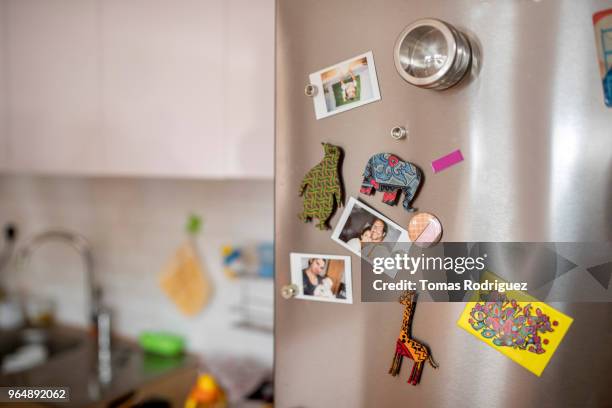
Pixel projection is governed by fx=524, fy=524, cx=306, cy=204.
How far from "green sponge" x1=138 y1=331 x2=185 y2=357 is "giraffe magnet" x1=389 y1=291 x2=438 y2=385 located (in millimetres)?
1213

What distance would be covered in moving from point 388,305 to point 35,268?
1.97m

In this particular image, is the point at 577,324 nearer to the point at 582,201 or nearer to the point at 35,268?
the point at 582,201

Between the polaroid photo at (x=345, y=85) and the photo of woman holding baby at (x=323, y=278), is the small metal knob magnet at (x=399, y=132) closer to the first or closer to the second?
the polaroid photo at (x=345, y=85)

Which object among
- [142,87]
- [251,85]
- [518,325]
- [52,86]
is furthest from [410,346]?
[52,86]

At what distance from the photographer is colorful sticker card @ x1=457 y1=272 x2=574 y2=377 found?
66cm

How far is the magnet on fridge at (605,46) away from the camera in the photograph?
63cm

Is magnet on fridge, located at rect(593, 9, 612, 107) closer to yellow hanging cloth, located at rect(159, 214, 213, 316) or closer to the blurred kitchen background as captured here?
the blurred kitchen background

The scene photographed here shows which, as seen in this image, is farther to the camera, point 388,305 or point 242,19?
point 242,19

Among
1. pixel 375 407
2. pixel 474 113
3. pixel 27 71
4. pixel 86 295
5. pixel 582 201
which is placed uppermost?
pixel 27 71

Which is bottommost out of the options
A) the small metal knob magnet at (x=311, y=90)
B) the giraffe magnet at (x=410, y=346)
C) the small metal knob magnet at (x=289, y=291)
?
the giraffe magnet at (x=410, y=346)

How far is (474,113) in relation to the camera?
2.24 feet

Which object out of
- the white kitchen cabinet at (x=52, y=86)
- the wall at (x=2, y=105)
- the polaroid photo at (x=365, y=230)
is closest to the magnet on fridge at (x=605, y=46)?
the polaroid photo at (x=365, y=230)

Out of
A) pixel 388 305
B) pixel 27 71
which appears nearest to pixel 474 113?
pixel 388 305

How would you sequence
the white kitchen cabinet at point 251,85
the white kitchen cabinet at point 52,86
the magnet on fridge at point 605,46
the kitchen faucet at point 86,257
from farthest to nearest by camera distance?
1. the kitchen faucet at point 86,257
2. the white kitchen cabinet at point 52,86
3. the white kitchen cabinet at point 251,85
4. the magnet on fridge at point 605,46
